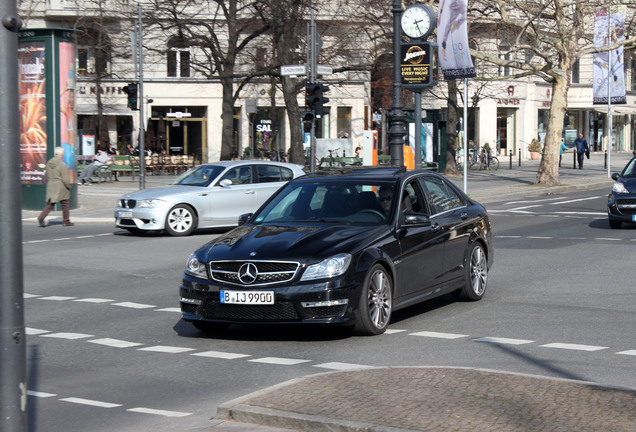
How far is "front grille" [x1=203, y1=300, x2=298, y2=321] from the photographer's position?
27.7ft

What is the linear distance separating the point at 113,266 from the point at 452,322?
717 centimetres

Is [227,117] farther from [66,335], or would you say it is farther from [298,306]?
[298,306]

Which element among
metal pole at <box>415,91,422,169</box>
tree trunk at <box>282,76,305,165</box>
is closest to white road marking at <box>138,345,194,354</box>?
metal pole at <box>415,91,422,169</box>

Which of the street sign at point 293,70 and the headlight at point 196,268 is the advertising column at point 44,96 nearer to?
the street sign at point 293,70

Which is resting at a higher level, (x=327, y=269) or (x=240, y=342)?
(x=327, y=269)

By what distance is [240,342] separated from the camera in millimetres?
8969

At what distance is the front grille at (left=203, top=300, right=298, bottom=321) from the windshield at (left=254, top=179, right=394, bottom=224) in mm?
1405

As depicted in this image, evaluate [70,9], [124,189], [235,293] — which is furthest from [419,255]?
[70,9]

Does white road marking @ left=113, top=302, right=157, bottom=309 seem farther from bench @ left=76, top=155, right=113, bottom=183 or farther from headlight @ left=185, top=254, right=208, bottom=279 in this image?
bench @ left=76, top=155, right=113, bottom=183

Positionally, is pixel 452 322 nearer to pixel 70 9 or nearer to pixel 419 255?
pixel 419 255

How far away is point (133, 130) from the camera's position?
5597 cm

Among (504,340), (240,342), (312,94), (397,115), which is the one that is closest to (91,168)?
(312,94)

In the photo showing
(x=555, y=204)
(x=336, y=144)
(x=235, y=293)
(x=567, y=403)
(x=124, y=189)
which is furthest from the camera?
(x=336, y=144)

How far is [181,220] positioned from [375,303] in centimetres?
1174
